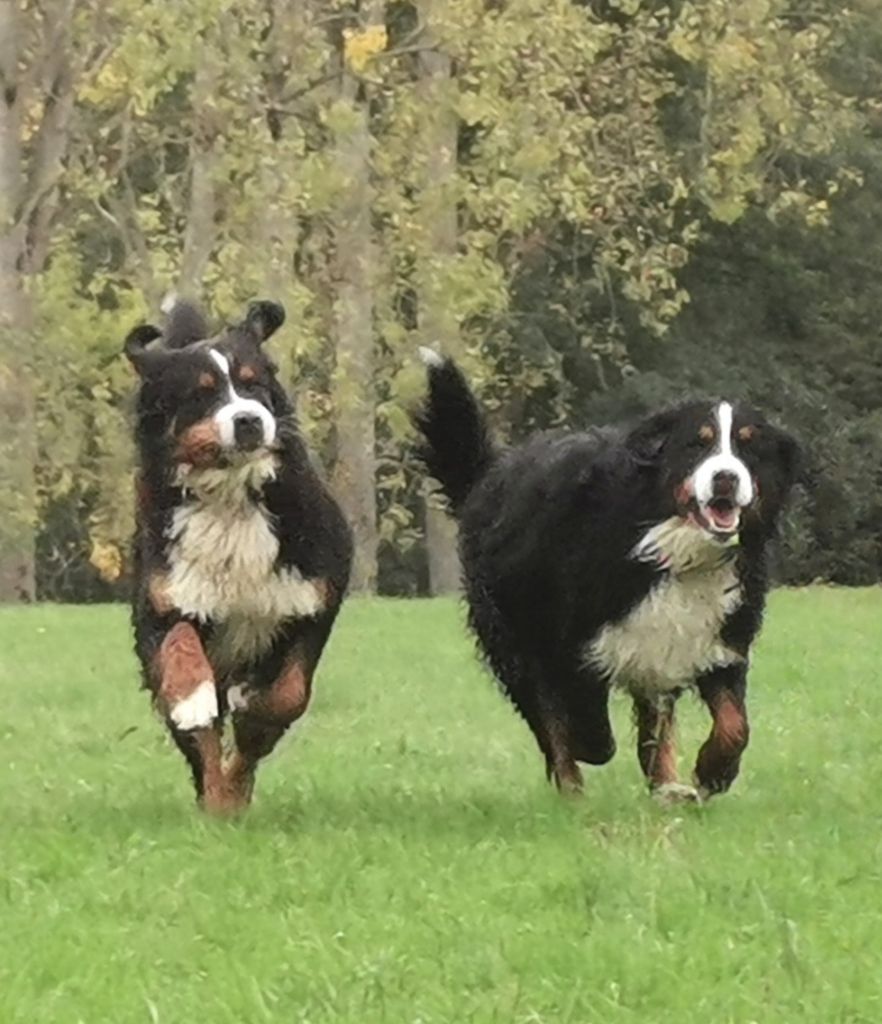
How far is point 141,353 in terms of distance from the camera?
29.5 ft

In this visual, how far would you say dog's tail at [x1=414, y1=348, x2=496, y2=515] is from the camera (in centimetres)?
1075

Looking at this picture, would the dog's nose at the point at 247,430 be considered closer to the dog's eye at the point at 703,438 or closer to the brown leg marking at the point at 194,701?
the brown leg marking at the point at 194,701

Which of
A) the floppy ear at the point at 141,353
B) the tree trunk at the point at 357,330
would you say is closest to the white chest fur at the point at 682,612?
the floppy ear at the point at 141,353

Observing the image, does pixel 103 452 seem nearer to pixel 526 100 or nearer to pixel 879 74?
pixel 526 100

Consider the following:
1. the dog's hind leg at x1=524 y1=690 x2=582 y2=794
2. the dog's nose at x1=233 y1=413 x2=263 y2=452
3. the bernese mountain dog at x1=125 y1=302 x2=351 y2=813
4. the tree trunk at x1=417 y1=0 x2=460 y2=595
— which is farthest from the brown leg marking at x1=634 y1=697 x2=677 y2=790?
the tree trunk at x1=417 y1=0 x2=460 y2=595

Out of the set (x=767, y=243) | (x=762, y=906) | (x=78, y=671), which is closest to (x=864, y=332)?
(x=767, y=243)

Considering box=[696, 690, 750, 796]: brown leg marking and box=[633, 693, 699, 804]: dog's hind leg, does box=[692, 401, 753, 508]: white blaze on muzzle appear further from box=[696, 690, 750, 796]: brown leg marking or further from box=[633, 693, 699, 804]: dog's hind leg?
box=[633, 693, 699, 804]: dog's hind leg

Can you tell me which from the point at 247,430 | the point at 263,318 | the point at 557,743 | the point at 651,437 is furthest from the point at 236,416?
the point at 557,743

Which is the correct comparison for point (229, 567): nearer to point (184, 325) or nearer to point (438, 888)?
point (184, 325)

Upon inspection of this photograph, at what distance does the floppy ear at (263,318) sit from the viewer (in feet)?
30.1

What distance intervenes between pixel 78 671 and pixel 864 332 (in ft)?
85.9

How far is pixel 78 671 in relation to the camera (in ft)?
59.1

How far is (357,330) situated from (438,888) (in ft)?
79.4

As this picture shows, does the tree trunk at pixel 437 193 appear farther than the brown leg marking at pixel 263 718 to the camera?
Yes
